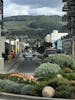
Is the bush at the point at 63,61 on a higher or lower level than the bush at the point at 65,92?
lower

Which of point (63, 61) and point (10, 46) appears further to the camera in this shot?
point (10, 46)

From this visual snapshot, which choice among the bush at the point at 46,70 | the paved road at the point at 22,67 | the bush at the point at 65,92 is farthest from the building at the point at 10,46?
the bush at the point at 65,92

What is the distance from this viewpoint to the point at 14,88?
17203mm

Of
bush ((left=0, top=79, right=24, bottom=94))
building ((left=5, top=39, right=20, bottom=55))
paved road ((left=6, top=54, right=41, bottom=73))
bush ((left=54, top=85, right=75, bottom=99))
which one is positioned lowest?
building ((left=5, top=39, right=20, bottom=55))

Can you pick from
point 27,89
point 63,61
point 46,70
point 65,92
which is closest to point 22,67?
point 63,61

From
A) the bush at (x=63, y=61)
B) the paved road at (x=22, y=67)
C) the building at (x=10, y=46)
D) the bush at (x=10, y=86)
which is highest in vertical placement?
the bush at (x=10, y=86)

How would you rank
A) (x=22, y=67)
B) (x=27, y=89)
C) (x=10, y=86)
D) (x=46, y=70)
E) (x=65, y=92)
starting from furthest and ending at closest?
(x=22, y=67) → (x=46, y=70) → (x=10, y=86) → (x=27, y=89) → (x=65, y=92)

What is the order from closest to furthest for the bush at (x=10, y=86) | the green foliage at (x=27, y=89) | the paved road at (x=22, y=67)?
the green foliage at (x=27, y=89) < the bush at (x=10, y=86) < the paved road at (x=22, y=67)

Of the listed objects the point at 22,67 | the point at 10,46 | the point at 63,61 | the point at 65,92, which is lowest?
the point at 10,46

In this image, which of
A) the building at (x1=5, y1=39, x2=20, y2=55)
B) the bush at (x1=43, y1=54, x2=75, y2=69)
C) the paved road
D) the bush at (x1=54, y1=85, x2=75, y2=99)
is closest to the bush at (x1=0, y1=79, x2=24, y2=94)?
the bush at (x1=54, y1=85, x2=75, y2=99)

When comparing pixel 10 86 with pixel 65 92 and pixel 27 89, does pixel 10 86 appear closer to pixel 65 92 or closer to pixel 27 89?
pixel 27 89

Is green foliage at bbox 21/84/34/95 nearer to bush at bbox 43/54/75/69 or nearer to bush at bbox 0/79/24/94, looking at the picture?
bush at bbox 0/79/24/94

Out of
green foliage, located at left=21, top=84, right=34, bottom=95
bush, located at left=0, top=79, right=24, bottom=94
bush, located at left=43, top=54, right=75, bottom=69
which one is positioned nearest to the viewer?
green foliage, located at left=21, top=84, right=34, bottom=95

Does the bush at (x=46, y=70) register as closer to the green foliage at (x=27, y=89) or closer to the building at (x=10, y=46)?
the green foliage at (x=27, y=89)
